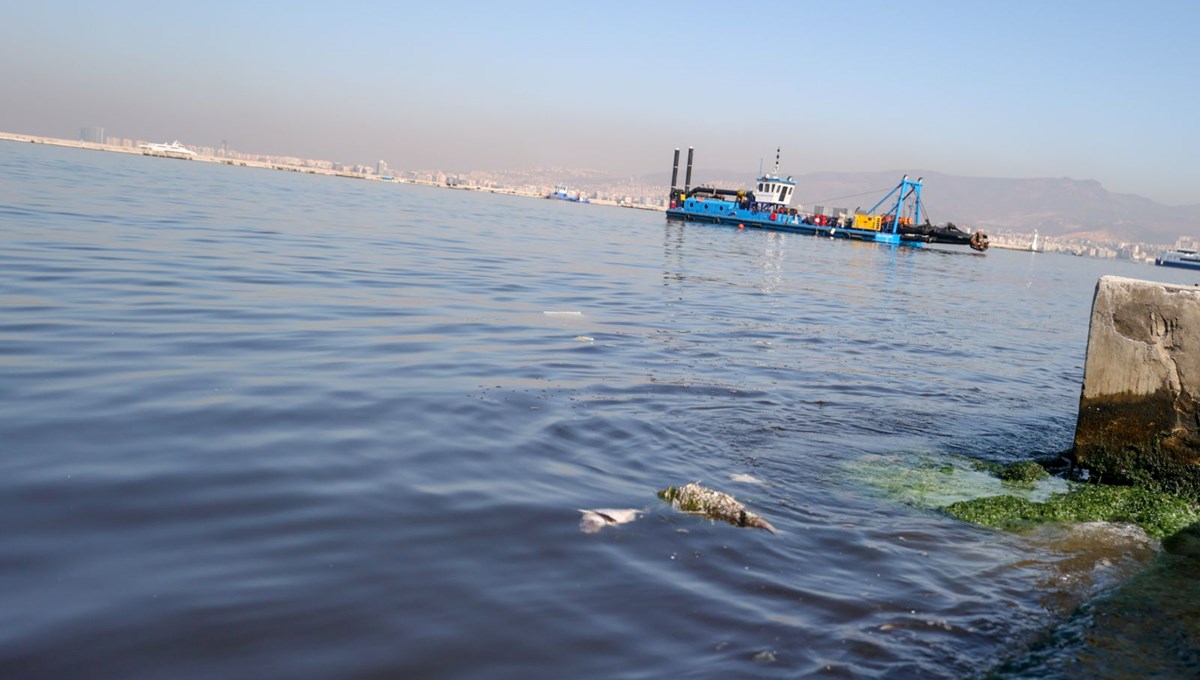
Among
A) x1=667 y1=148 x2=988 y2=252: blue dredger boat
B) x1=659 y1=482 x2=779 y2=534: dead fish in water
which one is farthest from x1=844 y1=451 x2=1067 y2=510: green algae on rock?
x1=667 y1=148 x2=988 y2=252: blue dredger boat

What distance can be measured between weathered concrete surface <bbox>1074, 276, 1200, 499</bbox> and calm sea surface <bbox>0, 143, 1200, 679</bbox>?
1.15m

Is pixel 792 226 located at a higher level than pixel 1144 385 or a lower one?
higher

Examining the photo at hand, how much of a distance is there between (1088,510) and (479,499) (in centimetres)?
389

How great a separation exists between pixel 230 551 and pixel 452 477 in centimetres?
156

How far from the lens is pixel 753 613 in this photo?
3.90 meters

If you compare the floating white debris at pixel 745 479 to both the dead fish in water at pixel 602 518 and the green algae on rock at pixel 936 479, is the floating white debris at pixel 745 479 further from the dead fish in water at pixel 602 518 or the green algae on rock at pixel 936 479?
the dead fish in water at pixel 602 518

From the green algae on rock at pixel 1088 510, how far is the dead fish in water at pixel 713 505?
4.96 feet

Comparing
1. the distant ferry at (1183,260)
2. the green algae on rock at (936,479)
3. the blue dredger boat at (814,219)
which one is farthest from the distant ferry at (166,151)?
the green algae on rock at (936,479)

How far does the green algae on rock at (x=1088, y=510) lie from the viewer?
5.60 meters

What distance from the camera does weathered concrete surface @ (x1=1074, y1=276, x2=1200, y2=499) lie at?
243 inches

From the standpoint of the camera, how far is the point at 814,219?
7125cm

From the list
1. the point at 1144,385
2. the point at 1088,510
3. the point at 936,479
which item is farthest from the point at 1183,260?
the point at 1088,510

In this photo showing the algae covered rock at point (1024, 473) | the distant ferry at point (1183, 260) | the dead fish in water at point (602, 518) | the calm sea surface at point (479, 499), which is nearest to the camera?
the calm sea surface at point (479, 499)

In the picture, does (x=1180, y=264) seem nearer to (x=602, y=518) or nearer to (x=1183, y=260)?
(x=1183, y=260)
